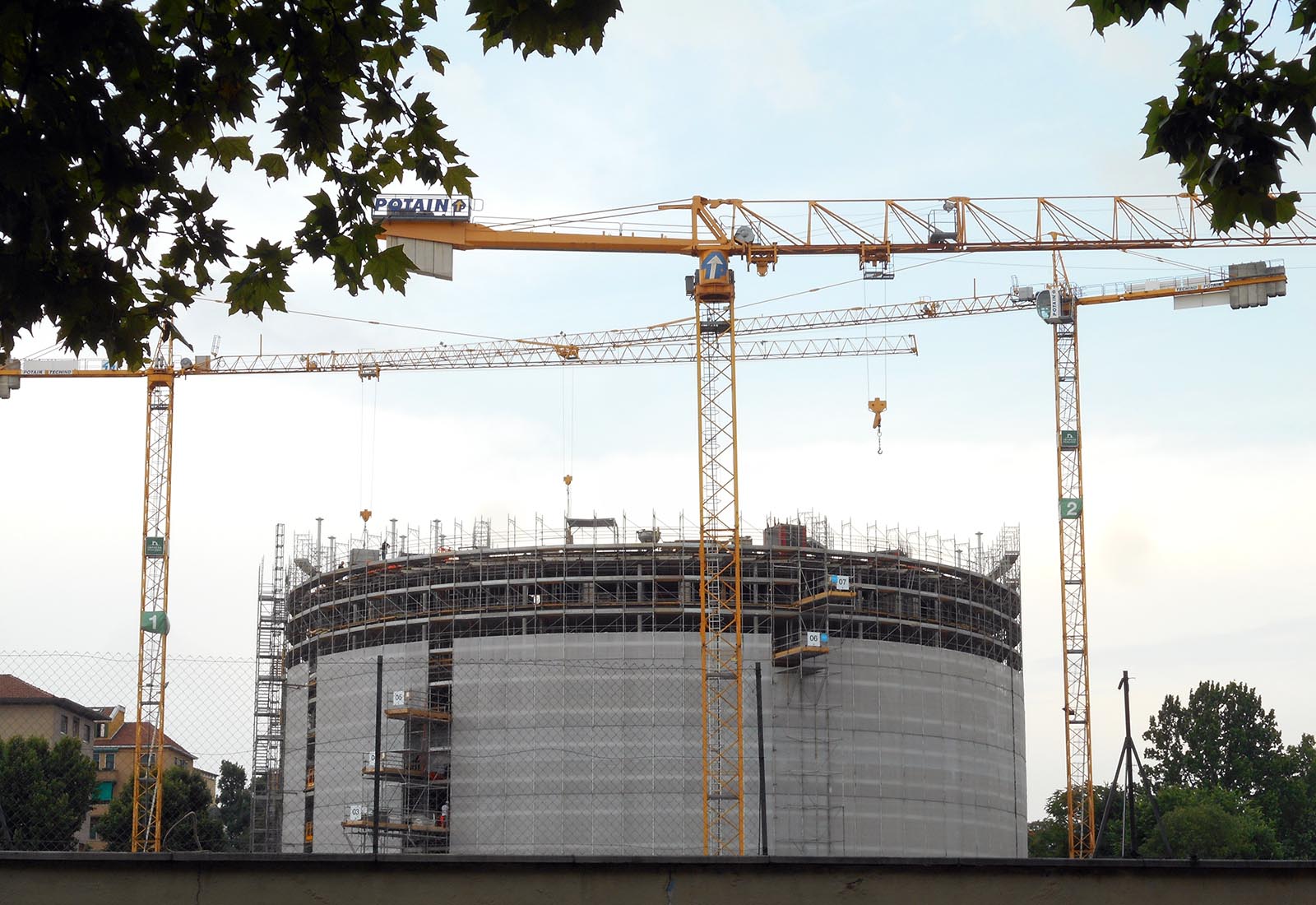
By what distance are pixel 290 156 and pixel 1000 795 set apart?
53974 mm

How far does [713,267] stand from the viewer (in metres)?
62.9

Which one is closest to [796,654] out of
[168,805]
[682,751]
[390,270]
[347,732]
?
[682,751]

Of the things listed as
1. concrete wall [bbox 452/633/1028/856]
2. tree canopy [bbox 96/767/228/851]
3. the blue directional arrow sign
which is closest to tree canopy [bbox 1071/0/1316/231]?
concrete wall [bbox 452/633/1028/856]

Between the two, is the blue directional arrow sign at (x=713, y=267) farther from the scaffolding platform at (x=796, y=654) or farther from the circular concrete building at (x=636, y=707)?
the scaffolding platform at (x=796, y=654)

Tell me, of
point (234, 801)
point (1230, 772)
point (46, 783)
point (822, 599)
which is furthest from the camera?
point (234, 801)

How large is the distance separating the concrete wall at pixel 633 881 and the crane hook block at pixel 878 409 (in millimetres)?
62258

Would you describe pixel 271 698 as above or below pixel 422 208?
below

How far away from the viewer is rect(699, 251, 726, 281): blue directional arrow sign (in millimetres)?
62625

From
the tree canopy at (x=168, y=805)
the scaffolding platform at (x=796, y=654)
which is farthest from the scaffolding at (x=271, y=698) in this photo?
the scaffolding platform at (x=796, y=654)

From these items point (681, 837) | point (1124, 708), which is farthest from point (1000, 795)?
point (1124, 708)

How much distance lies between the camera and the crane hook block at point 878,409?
72375mm

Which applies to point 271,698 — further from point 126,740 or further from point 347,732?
point 126,740

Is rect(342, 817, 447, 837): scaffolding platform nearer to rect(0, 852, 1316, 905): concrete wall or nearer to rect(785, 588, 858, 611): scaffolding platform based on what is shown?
rect(785, 588, 858, 611): scaffolding platform

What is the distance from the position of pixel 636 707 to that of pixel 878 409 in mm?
23916
